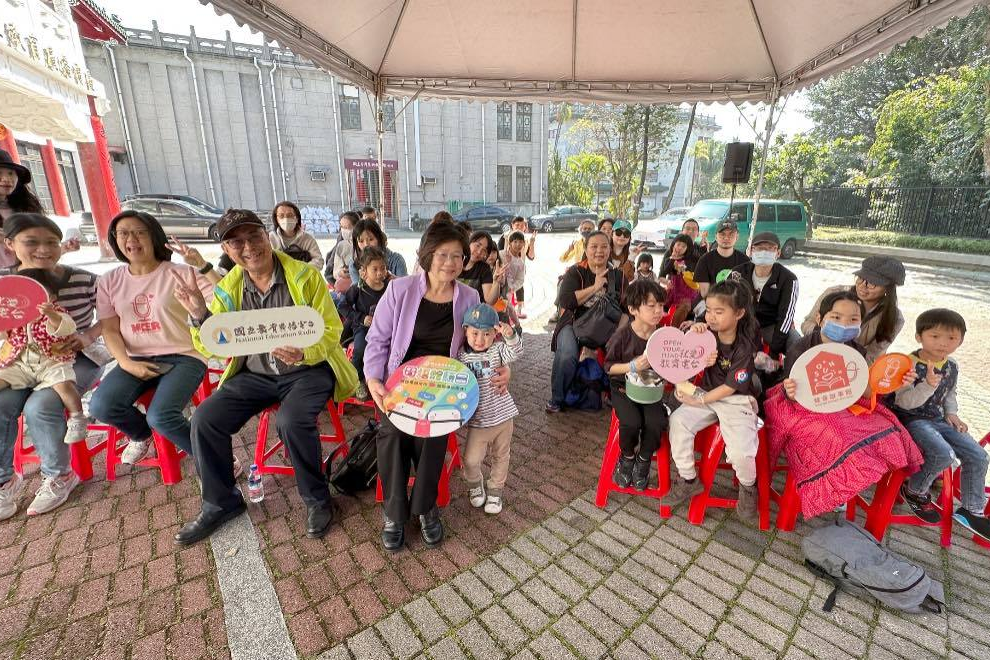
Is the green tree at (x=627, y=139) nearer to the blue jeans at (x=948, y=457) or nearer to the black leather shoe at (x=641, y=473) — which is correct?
the blue jeans at (x=948, y=457)

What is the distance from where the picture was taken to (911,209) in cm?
1509

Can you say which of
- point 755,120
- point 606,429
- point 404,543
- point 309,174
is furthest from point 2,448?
point 309,174

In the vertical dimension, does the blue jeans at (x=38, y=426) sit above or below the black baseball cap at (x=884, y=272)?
below

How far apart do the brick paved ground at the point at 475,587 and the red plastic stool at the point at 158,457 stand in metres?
0.08

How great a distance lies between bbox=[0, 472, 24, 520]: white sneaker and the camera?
2480 millimetres

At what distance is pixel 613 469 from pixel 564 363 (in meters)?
1.23

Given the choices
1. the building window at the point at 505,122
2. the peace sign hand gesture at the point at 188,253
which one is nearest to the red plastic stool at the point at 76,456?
the peace sign hand gesture at the point at 188,253

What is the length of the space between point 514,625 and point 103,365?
3.02 meters

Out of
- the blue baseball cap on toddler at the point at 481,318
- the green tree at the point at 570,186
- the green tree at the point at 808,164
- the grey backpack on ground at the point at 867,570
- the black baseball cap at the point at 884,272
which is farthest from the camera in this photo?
the green tree at the point at 570,186

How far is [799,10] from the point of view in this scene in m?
3.87

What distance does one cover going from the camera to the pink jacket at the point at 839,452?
216 centimetres

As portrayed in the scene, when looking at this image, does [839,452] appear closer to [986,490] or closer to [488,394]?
[986,490]

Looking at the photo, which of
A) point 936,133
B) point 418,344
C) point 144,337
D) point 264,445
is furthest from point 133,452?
point 936,133

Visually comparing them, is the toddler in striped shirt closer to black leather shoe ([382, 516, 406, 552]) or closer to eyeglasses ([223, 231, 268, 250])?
black leather shoe ([382, 516, 406, 552])
